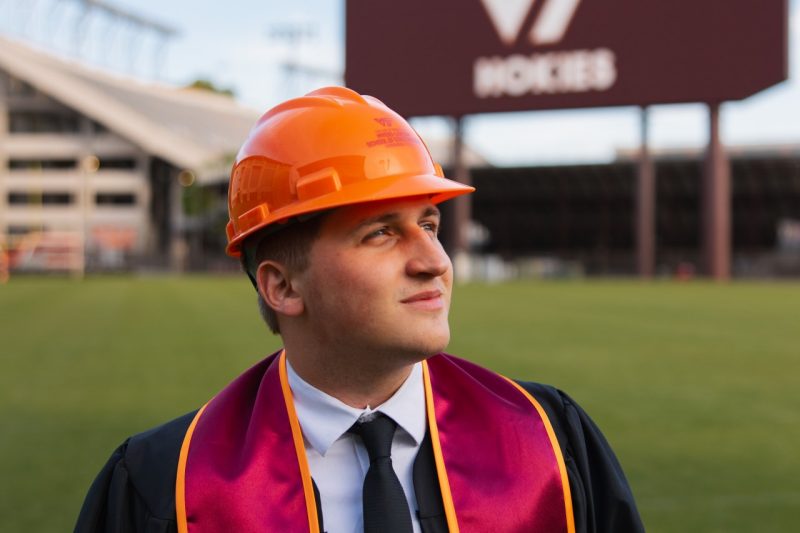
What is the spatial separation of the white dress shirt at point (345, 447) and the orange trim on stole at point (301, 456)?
0.10ft

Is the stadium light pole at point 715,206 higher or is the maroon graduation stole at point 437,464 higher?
the stadium light pole at point 715,206

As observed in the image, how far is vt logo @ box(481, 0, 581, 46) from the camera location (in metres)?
25.8

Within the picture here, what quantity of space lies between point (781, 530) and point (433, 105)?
Result: 22.6 m

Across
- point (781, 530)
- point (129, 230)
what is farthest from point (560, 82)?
point (129, 230)

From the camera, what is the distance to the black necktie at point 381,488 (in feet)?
5.31

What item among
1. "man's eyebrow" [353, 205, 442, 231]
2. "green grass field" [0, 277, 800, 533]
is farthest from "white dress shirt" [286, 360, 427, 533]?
"green grass field" [0, 277, 800, 533]

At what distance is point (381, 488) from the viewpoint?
1.64 m

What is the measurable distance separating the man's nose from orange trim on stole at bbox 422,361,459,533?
10.2 inches

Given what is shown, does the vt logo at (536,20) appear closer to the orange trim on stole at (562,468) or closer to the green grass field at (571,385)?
the green grass field at (571,385)

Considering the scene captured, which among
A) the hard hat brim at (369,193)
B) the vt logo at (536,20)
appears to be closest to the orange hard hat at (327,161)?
the hard hat brim at (369,193)

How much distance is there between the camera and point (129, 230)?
63.2 metres

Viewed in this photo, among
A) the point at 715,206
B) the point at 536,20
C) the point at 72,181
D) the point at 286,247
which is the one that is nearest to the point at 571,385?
the point at 286,247

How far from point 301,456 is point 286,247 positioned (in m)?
0.40

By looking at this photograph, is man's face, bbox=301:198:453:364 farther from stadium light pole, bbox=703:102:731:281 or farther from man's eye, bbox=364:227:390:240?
stadium light pole, bbox=703:102:731:281
